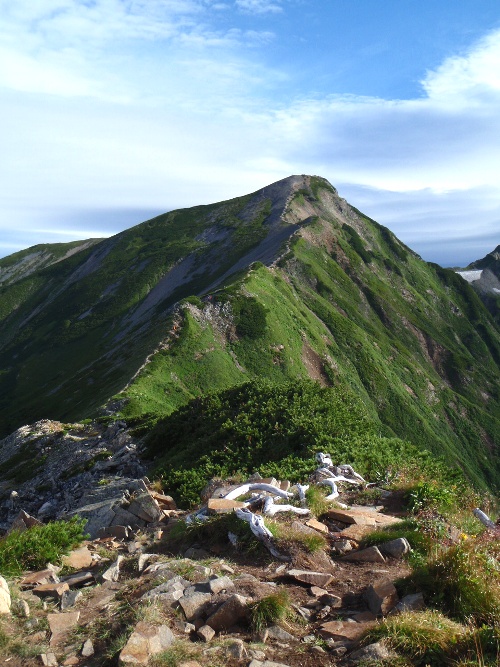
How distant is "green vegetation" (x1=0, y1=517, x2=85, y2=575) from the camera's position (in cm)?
956

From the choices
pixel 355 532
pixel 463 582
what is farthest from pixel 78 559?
pixel 463 582

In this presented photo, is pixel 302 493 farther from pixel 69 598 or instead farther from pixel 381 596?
pixel 69 598

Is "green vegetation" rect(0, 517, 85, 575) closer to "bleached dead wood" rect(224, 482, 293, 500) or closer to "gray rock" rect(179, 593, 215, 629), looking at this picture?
"bleached dead wood" rect(224, 482, 293, 500)

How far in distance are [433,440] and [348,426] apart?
7619 cm

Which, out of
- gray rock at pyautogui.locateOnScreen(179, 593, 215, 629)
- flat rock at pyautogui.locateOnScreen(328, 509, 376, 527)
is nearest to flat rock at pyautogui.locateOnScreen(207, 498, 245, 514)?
flat rock at pyautogui.locateOnScreen(328, 509, 376, 527)

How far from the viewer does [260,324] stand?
68.2m

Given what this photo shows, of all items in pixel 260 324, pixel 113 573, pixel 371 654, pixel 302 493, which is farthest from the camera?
pixel 260 324

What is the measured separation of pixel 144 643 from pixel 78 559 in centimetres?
411

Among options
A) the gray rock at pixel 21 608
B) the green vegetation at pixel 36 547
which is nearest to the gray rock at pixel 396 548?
the gray rock at pixel 21 608

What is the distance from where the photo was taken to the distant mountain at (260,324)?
62.1 meters

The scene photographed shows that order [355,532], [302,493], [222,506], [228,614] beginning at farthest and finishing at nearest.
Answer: [302,493] → [222,506] → [355,532] → [228,614]

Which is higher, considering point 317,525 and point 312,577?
point 317,525

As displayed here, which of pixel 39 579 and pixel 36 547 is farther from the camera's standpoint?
pixel 36 547

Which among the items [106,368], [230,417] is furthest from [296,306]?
[230,417]
